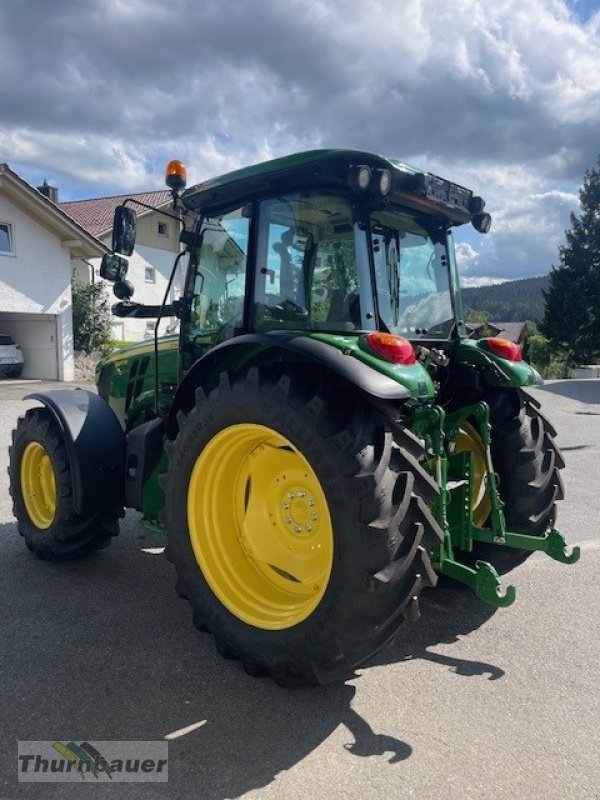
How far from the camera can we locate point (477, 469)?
3791mm

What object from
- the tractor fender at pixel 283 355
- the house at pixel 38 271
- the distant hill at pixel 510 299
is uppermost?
the distant hill at pixel 510 299

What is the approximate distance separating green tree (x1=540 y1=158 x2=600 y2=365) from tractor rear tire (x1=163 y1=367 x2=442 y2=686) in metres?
30.4

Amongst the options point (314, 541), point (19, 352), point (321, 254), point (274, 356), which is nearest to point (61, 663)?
point (314, 541)

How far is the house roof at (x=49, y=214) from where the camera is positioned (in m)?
16.6

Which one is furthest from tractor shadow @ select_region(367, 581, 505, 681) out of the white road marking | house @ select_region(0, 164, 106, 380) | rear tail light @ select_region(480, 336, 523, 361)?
house @ select_region(0, 164, 106, 380)

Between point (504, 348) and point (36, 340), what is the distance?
17935 mm

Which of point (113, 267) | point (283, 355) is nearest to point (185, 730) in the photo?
point (283, 355)

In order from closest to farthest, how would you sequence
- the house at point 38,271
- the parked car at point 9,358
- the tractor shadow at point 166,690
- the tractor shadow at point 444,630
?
the tractor shadow at point 166,690
the tractor shadow at point 444,630
the house at point 38,271
the parked car at point 9,358

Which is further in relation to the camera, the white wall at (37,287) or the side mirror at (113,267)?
the white wall at (37,287)

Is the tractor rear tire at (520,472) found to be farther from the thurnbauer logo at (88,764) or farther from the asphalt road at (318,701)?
the thurnbauer logo at (88,764)

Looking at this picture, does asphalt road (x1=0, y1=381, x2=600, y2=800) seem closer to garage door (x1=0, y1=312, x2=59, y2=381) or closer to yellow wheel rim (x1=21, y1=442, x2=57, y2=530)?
yellow wheel rim (x1=21, y1=442, x2=57, y2=530)

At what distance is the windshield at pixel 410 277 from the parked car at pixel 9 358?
17.1m

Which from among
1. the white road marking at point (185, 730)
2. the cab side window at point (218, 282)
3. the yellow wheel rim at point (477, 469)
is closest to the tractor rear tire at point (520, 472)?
the yellow wheel rim at point (477, 469)

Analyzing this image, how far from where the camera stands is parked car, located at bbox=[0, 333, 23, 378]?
18.0 meters
